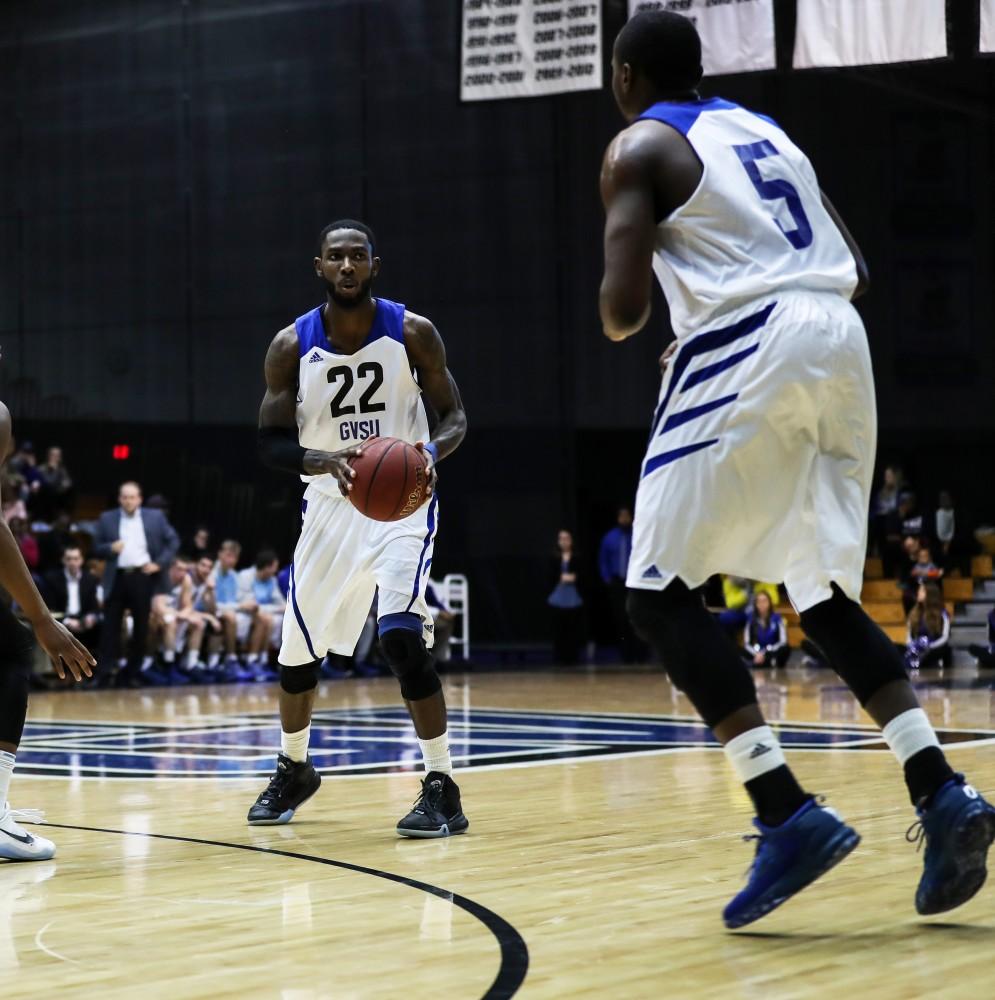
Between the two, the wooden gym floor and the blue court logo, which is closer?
the wooden gym floor

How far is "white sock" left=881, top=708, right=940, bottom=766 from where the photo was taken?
365cm

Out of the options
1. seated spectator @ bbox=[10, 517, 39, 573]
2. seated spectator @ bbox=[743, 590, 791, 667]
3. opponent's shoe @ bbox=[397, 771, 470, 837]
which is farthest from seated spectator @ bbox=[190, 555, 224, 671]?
opponent's shoe @ bbox=[397, 771, 470, 837]

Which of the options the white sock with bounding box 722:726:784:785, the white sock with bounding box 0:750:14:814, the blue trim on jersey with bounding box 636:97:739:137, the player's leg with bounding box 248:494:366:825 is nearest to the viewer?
the white sock with bounding box 722:726:784:785

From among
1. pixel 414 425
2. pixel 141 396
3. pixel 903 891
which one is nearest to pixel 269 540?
pixel 141 396

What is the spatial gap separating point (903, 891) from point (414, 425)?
100 inches

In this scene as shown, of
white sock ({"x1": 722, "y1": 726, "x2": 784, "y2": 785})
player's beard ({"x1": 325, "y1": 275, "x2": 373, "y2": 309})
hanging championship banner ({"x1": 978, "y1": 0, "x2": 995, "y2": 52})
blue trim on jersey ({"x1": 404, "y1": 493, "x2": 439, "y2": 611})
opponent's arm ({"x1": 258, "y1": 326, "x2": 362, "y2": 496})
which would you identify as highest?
hanging championship banner ({"x1": 978, "y1": 0, "x2": 995, "y2": 52})

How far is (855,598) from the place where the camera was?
3742 millimetres

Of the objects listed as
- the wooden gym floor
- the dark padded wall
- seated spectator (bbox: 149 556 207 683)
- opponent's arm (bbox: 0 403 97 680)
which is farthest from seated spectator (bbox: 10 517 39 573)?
opponent's arm (bbox: 0 403 97 680)

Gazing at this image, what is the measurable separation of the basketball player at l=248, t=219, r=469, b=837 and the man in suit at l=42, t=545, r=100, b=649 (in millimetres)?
10095

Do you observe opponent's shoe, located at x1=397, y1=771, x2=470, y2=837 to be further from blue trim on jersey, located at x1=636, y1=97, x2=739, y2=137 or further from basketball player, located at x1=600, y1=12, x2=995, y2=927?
blue trim on jersey, located at x1=636, y1=97, x2=739, y2=137

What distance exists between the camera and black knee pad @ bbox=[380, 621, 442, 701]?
18.3ft

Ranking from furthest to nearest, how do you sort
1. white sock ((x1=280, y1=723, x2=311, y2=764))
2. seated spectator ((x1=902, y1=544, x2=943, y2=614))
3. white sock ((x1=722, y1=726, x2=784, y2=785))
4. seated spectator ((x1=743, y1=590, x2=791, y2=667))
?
seated spectator ((x1=902, y1=544, x2=943, y2=614))
seated spectator ((x1=743, y1=590, x2=791, y2=667))
white sock ((x1=280, y1=723, x2=311, y2=764))
white sock ((x1=722, y1=726, x2=784, y2=785))

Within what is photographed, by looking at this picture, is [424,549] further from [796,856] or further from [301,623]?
[796,856]

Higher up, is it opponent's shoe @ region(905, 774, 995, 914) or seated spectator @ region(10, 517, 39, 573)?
opponent's shoe @ region(905, 774, 995, 914)
